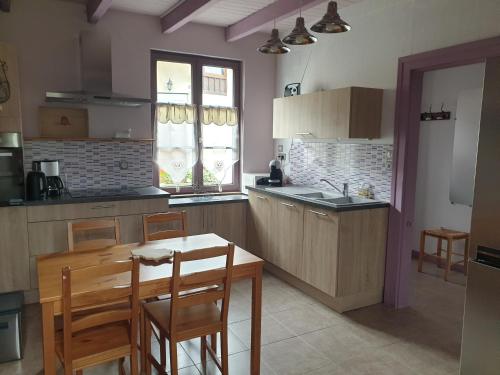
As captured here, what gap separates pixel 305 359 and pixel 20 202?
260cm

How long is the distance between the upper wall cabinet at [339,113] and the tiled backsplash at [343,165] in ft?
0.78

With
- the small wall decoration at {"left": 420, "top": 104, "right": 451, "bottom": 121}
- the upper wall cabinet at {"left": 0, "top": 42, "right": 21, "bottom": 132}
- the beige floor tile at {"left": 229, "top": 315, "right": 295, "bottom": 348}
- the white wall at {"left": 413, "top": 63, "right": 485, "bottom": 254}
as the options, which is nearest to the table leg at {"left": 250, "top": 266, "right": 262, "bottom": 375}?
the beige floor tile at {"left": 229, "top": 315, "right": 295, "bottom": 348}

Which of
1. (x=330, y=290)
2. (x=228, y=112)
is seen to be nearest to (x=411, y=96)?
(x=330, y=290)

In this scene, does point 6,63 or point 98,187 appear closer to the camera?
point 6,63

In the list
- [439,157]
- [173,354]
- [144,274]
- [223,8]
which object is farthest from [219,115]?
[173,354]

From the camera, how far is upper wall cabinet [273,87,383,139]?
336 cm

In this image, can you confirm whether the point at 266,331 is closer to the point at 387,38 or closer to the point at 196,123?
the point at 196,123

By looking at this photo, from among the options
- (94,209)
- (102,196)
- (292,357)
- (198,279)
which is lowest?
(292,357)

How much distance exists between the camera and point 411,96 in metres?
3.22

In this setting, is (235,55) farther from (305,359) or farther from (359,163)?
(305,359)

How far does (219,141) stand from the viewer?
476cm

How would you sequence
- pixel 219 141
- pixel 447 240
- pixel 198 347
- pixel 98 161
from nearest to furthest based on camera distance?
pixel 198 347
pixel 98 161
pixel 447 240
pixel 219 141

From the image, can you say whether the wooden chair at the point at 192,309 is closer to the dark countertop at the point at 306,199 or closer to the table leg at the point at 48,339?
the table leg at the point at 48,339

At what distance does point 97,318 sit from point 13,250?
1.93m
